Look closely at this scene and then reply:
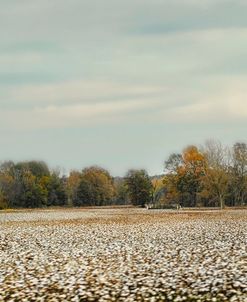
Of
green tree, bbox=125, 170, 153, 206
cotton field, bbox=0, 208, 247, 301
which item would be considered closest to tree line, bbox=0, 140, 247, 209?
green tree, bbox=125, 170, 153, 206

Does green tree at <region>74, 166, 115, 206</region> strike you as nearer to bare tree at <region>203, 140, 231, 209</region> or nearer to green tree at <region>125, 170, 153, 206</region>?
green tree at <region>125, 170, 153, 206</region>

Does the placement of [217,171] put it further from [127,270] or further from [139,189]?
[127,270]

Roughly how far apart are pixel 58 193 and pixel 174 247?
118m

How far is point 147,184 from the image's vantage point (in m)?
126

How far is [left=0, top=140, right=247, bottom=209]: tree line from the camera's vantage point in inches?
3875

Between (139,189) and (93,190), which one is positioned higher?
(93,190)

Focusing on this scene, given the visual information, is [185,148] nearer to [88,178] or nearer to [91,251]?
[88,178]

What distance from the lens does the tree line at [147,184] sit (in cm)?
9844

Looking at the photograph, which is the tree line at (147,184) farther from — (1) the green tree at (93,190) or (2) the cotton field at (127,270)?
(2) the cotton field at (127,270)

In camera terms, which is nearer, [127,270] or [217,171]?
[127,270]

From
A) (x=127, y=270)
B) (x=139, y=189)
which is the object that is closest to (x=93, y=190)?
(x=139, y=189)

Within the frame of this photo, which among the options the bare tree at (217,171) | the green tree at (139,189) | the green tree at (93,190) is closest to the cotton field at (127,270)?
the bare tree at (217,171)

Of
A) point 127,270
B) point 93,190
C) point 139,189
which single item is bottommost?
point 127,270

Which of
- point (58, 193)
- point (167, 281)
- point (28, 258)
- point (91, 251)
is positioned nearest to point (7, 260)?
point (28, 258)
